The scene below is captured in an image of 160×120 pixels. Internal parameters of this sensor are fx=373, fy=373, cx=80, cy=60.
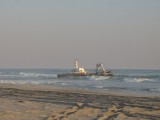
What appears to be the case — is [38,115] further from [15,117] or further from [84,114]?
[84,114]

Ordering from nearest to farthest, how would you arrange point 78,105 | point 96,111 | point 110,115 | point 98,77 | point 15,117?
point 15,117, point 110,115, point 96,111, point 78,105, point 98,77

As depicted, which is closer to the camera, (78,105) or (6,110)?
(6,110)

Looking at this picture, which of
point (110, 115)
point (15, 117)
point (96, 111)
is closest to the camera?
point (15, 117)

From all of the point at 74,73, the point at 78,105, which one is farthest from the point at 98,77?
the point at 78,105


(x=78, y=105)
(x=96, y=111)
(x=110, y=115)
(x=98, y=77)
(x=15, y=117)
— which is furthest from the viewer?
(x=98, y=77)

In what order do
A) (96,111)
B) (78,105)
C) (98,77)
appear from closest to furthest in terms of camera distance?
(96,111) < (78,105) < (98,77)

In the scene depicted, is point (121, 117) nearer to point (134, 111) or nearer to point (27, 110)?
point (134, 111)

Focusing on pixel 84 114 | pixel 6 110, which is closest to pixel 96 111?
pixel 84 114

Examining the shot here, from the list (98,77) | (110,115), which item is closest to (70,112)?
(110,115)

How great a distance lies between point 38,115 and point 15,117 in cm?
68

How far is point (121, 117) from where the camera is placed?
34.2ft

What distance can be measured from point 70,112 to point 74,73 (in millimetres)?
48023

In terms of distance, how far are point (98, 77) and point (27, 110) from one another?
1847 inches

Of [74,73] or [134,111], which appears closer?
[134,111]
